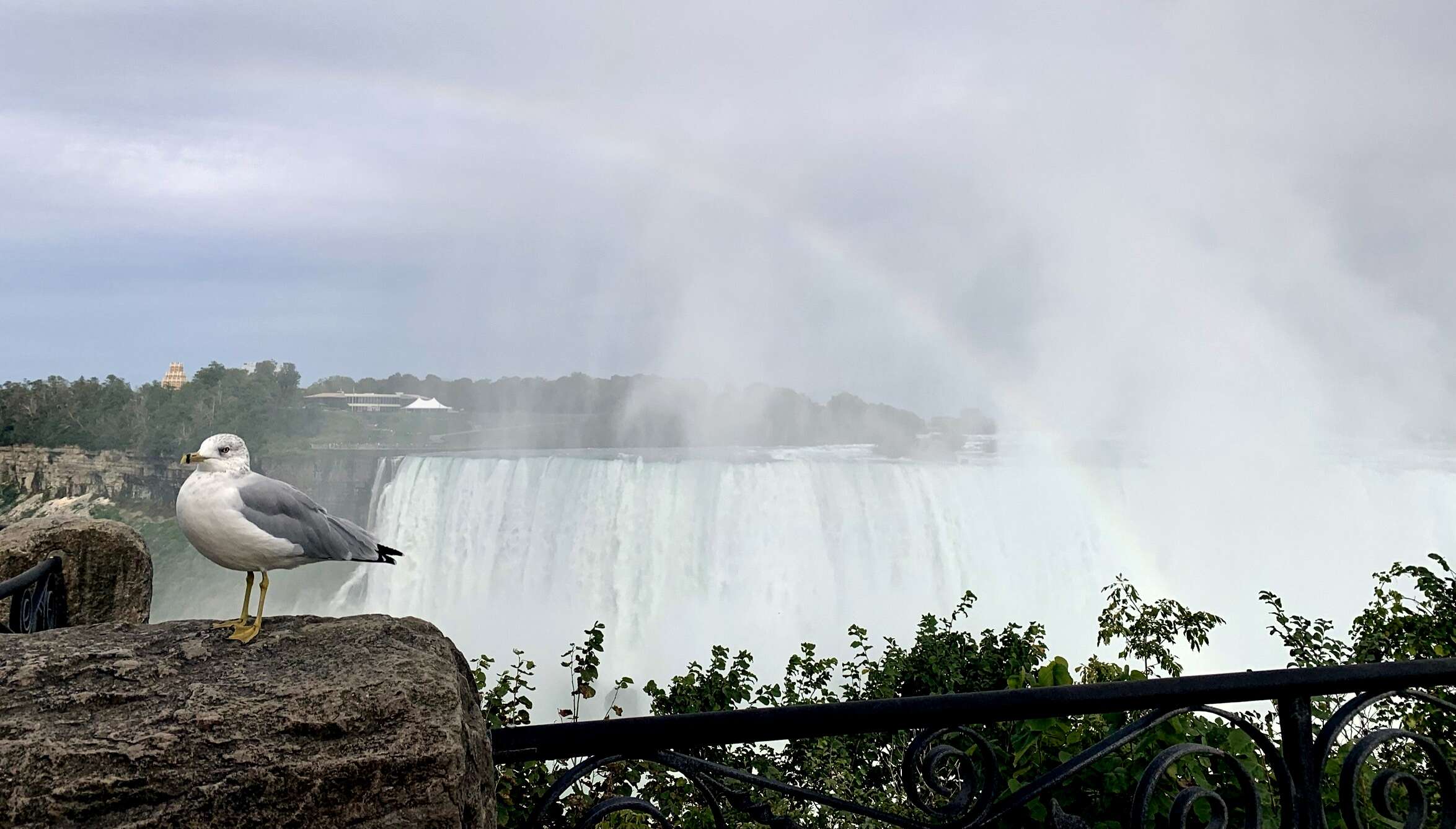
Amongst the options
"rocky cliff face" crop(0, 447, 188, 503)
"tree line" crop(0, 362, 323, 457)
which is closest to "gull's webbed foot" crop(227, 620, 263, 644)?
"tree line" crop(0, 362, 323, 457)

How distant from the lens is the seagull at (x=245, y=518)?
→ 47.3 inches

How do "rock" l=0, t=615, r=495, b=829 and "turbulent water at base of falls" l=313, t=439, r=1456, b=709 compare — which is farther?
"turbulent water at base of falls" l=313, t=439, r=1456, b=709

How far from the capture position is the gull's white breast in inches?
47.1

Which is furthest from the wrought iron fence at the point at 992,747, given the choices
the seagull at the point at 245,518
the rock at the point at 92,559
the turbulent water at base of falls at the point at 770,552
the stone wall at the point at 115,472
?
the stone wall at the point at 115,472

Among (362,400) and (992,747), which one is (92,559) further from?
(362,400)

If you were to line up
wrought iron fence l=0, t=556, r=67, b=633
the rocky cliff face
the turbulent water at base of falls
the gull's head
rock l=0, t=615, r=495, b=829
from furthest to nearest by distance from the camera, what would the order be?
the rocky cliff face
the turbulent water at base of falls
wrought iron fence l=0, t=556, r=67, b=633
the gull's head
rock l=0, t=615, r=495, b=829

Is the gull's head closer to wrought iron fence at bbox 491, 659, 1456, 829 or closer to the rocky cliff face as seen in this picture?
wrought iron fence at bbox 491, 659, 1456, 829

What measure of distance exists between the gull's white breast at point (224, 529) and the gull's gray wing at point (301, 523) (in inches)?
0.4

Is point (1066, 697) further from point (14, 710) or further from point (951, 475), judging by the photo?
point (951, 475)

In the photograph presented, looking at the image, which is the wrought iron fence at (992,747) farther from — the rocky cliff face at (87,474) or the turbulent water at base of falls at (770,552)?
the rocky cliff face at (87,474)

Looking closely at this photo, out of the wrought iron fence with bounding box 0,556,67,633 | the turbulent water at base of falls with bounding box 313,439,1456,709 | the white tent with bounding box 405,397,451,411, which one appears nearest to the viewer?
the wrought iron fence with bounding box 0,556,67,633

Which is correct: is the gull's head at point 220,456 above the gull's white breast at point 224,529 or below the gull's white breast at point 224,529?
above

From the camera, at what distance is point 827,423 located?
63.6 feet

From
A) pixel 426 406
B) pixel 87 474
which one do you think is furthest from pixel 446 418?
pixel 87 474
